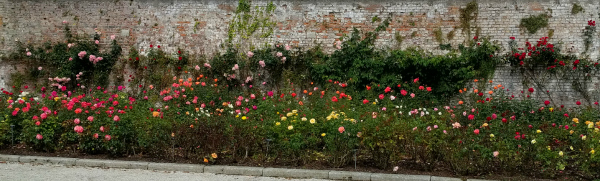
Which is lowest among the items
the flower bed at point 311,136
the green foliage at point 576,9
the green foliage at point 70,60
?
the flower bed at point 311,136

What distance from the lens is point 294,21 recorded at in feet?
37.9

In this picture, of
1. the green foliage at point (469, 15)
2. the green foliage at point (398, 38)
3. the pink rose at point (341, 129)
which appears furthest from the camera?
the green foliage at point (398, 38)

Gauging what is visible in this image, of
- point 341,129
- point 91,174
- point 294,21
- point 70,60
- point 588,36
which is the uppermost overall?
point 294,21

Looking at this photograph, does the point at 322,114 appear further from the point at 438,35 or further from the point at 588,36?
the point at 588,36

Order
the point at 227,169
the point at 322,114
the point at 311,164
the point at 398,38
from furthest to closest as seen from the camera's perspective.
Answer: the point at 398,38
the point at 322,114
the point at 311,164
the point at 227,169

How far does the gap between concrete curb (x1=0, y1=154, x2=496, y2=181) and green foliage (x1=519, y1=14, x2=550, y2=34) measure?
18.7 ft

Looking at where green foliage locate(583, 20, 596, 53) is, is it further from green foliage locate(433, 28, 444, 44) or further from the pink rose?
the pink rose

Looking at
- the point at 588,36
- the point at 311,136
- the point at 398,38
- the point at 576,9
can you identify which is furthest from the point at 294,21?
the point at 588,36

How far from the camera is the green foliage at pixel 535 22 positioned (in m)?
10.7

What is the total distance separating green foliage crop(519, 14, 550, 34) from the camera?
10.7 metres

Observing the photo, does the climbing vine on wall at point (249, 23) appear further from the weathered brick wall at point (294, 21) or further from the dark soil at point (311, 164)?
the dark soil at point (311, 164)

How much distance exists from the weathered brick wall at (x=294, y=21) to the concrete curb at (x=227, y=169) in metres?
4.90

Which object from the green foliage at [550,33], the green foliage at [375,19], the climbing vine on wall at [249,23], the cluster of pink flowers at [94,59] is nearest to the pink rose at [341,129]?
the green foliage at [375,19]

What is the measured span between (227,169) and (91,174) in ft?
5.97
